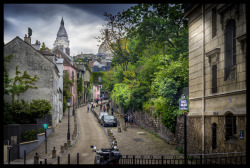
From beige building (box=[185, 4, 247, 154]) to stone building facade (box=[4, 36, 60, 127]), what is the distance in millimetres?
8329

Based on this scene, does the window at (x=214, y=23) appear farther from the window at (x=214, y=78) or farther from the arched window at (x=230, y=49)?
the window at (x=214, y=78)

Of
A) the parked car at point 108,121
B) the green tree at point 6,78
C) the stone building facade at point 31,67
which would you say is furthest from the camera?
the parked car at point 108,121

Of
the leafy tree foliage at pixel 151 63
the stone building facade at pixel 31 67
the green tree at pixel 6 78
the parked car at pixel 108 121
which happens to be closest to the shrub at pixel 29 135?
the stone building facade at pixel 31 67

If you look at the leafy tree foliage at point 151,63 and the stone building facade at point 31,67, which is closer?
the stone building facade at point 31,67

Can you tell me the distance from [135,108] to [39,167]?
1792cm

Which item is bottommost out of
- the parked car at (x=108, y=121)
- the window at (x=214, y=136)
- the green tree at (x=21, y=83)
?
the parked car at (x=108, y=121)

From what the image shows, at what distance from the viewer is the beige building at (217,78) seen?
10.2 metres

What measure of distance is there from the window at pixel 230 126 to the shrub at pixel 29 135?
9719mm

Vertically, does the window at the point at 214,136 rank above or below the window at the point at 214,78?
below

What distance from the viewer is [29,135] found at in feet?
50.2

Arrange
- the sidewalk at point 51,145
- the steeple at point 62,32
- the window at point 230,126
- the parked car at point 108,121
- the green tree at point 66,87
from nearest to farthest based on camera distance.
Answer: the window at point 230,126
the sidewalk at point 51,145
the steeple at point 62,32
the parked car at point 108,121
the green tree at point 66,87

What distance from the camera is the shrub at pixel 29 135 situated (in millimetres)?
14764

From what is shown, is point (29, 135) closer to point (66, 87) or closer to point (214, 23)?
point (214, 23)

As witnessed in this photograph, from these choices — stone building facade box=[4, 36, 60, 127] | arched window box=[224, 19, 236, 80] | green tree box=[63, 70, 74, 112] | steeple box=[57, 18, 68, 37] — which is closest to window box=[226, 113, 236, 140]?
arched window box=[224, 19, 236, 80]
